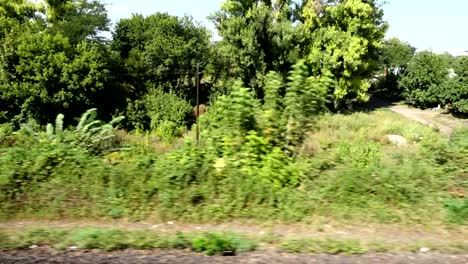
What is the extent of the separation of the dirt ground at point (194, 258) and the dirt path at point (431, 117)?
39802 mm

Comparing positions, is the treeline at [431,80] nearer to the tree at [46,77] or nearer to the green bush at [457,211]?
the tree at [46,77]

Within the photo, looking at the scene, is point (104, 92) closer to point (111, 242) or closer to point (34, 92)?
point (34, 92)

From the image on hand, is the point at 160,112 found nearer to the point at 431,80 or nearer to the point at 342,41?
the point at 342,41

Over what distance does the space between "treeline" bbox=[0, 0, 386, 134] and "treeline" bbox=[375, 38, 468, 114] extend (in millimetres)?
5285

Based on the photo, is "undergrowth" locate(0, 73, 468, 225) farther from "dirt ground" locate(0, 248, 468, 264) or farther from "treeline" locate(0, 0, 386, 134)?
"treeline" locate(0, 0, 386, 134)

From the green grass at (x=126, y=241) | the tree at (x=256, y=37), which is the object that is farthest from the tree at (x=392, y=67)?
the green grass at (x=126, y=241)

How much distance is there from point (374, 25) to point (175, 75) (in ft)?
67.1

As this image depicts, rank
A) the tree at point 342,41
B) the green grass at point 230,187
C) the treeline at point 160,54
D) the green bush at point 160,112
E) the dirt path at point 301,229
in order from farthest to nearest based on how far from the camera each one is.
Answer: the tree at point 342,41
the green bush at point 160,112
the treeline at point 160,54
the green grass at point 230,187
the dirt path at point 301,229

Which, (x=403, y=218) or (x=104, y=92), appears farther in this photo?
(x=104, y=92)

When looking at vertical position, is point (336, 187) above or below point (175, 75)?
below

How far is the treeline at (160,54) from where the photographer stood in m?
39.5

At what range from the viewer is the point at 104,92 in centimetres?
4341

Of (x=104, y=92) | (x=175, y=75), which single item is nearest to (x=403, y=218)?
(x=104, y=92)

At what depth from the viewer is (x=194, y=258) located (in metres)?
4.98
